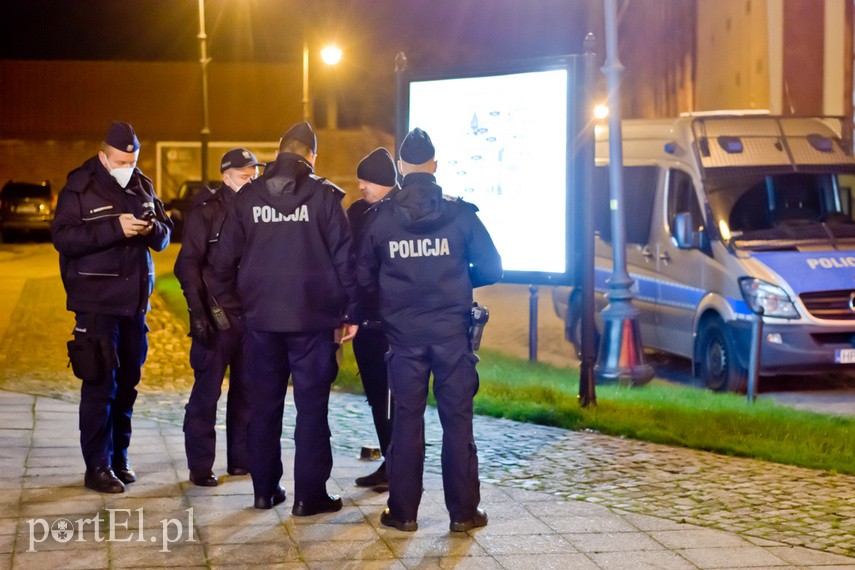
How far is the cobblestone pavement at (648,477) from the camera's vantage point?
650cm

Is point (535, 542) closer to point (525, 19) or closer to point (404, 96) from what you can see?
point (404, 96)

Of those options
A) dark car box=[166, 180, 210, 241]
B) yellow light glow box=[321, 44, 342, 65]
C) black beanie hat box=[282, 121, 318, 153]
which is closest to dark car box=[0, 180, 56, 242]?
dark car box=[166, 180, 210, 241]

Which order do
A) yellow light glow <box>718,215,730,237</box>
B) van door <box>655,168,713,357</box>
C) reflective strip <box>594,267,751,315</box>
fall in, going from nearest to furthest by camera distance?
reflective strip <box>594,267,751,315</box>, yellow light glow <box>718,215,730,237</box>, van door <box>655,168,713,357</box>

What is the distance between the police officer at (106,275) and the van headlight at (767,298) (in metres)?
6.04

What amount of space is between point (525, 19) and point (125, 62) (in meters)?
20.3

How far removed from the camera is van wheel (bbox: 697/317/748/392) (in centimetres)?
1156

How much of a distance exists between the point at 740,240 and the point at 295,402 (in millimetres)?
6464

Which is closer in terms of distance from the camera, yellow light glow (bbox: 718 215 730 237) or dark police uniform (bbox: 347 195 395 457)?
dark police uniform (bbox: 347 195 395 457)

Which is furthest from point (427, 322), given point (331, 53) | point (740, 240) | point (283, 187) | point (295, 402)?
point (331, 53)

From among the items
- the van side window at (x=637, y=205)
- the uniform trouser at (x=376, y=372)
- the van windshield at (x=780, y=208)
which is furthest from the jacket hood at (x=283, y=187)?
the van side window at (x=637, y=205)

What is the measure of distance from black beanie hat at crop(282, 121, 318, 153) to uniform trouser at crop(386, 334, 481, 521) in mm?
1161

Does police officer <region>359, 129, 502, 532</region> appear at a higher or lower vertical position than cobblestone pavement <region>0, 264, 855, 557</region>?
higher

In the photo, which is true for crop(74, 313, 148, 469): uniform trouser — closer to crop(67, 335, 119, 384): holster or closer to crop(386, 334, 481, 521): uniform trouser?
crop(67, 335, 119, 384): holster

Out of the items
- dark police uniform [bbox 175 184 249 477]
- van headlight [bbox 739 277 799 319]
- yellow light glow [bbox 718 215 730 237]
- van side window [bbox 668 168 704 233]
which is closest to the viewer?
dark police uniform [bbox 175 184 249 477]
